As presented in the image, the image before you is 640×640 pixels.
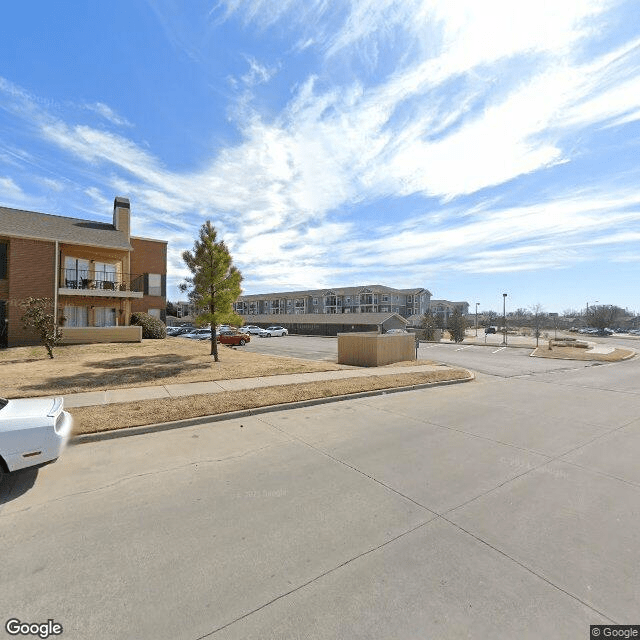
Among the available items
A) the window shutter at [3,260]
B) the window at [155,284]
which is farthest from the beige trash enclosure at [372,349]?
the window at [155,284]

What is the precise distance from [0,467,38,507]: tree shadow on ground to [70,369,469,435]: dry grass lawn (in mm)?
1525

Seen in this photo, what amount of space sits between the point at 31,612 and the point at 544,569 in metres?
4.06

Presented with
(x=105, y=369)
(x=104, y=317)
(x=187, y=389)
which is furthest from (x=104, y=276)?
(x=187, y=389)

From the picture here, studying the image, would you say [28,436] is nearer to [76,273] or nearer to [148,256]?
[76,273]

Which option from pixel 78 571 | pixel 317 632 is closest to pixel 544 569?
pixel 317 632

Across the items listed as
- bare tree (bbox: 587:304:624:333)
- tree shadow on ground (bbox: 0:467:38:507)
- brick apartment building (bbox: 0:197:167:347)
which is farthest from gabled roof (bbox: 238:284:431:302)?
tree shadow on ground (bbox: 0:467:38:507)

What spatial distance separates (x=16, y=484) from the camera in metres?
4.55

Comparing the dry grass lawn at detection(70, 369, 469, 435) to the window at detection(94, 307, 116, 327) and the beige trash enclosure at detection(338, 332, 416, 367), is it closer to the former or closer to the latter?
the beige trash enclosure at detection(338, 332, 416, 367)

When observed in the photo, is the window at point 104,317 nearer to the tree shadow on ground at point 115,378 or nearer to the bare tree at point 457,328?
the tree shadow on ground at point 115,378

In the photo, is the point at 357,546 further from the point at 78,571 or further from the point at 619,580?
the point at 78,571

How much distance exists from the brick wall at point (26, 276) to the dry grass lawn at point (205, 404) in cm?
1708

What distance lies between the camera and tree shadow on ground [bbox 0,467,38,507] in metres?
4.23

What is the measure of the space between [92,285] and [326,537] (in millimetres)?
25285

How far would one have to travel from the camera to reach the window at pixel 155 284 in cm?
3191
